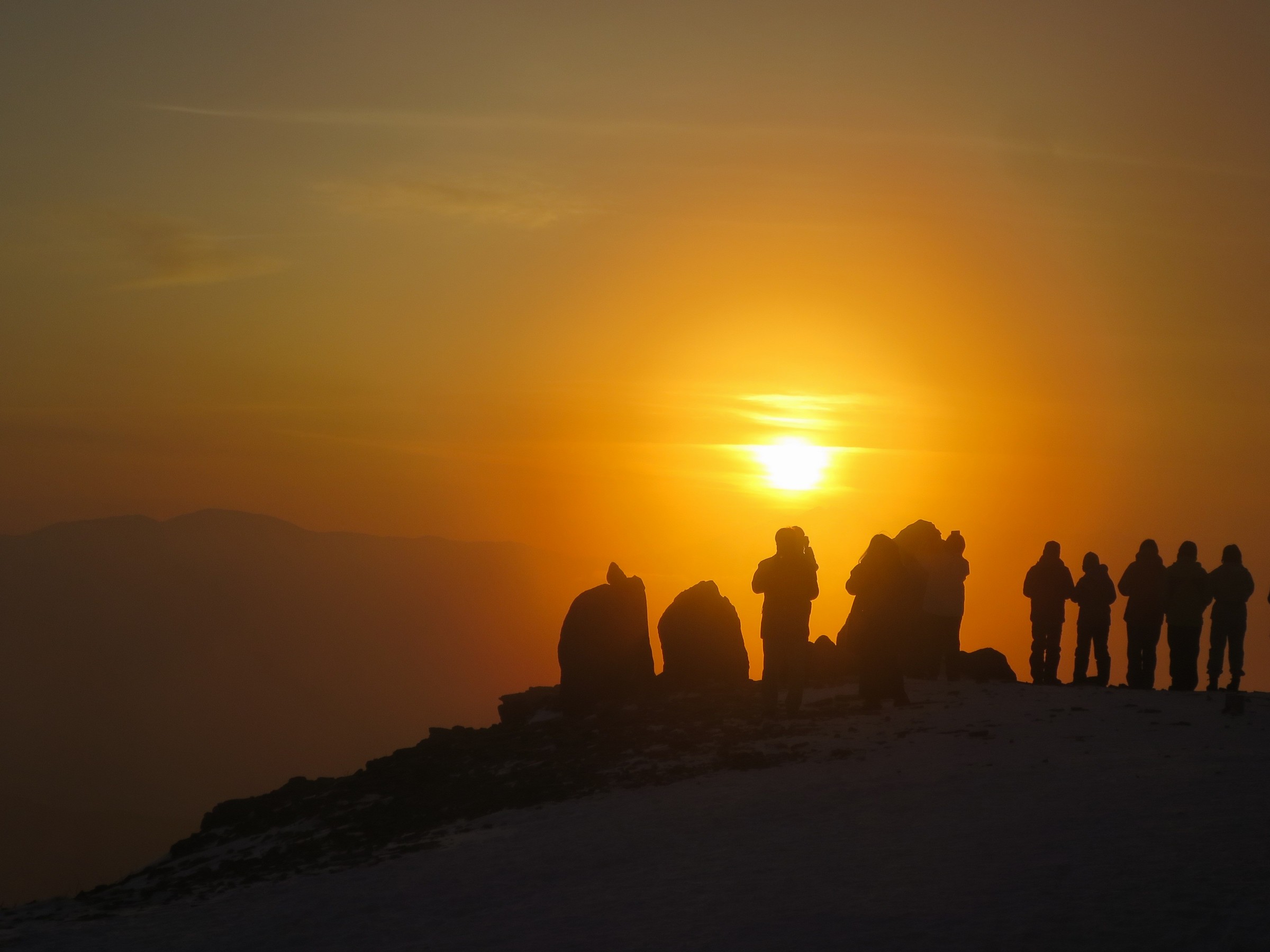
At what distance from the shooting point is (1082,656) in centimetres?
2409

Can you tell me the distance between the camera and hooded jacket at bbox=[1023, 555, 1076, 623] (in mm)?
23625

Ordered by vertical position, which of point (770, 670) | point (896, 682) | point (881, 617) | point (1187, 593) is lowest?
point (896, 682)

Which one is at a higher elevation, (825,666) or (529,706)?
(825,666)

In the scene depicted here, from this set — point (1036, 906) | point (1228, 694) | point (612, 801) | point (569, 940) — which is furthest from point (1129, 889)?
point (1228, 694)

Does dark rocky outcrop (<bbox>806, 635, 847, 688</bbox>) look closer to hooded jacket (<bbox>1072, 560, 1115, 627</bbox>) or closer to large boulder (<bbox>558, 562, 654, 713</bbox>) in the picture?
large boulder (<bbox>558, 562, 654, 713</bbox>)

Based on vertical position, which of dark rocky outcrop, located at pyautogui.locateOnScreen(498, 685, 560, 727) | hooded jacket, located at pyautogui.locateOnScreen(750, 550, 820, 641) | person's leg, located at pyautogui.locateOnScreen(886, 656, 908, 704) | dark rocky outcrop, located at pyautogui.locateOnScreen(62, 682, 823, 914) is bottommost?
dark rocky outcrop, located at pyautogui.locateOnScreen(62, 682, 823, 914)

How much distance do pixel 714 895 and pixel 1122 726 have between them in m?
8.33

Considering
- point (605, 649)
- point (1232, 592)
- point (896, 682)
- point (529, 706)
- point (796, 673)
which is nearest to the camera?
point (1232, 592)

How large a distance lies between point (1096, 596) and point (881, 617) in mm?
5809

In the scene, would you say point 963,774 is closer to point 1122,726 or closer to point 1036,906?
point 1122,726

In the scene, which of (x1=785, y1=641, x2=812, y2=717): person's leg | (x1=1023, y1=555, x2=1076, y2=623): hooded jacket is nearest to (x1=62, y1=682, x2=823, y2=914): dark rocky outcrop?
(x1=785, y1=641, x2=812, y2=717): person's leg

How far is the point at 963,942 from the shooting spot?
9852mm

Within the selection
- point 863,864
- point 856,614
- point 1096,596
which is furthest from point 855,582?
point 863,864

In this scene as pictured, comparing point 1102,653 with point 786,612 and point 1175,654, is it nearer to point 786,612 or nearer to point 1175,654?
point 1175,654
